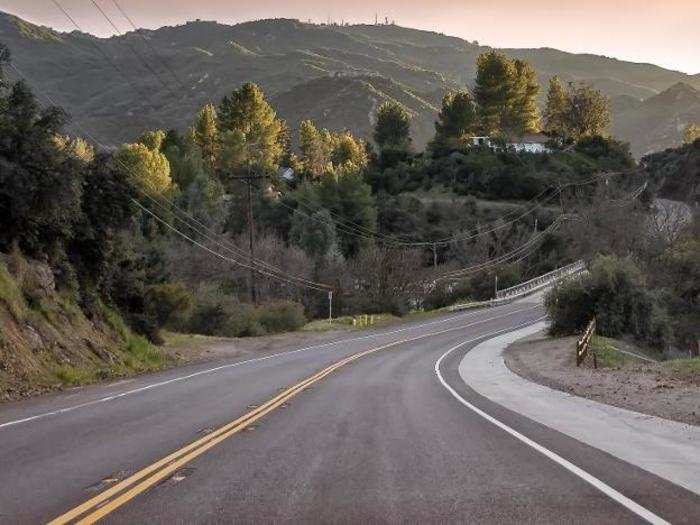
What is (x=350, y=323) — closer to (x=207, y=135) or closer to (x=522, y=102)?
(x=207, y=135)

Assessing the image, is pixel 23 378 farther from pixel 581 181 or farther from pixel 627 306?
pixel 581 181

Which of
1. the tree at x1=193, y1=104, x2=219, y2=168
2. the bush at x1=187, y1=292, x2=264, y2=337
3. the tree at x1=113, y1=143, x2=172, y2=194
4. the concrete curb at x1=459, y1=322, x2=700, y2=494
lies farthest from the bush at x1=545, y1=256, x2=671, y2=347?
the tree at x1=193, y1=104, x2=219, y2=168

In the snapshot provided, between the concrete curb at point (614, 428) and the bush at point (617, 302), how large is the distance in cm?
1610

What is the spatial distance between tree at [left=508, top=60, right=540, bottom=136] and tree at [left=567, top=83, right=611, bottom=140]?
8.52 metres

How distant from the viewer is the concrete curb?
30.1 feet

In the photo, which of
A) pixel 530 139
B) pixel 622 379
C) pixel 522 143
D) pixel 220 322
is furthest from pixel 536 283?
pixel 622 379

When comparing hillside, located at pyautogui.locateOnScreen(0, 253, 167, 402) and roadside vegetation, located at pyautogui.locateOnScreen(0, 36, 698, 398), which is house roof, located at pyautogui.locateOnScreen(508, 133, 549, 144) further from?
hillside, located at pyautogui.locateOnScreen(0, 253, 167, 402)

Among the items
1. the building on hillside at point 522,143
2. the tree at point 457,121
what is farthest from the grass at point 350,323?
the tree at point 457,121

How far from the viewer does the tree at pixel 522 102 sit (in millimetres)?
142375

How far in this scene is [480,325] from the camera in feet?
194

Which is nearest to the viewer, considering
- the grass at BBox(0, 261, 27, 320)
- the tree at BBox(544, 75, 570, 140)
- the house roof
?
the grass at BBox(0, 261, 27, 320)

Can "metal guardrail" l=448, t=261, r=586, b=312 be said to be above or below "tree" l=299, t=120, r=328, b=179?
below

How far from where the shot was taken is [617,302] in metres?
37.9

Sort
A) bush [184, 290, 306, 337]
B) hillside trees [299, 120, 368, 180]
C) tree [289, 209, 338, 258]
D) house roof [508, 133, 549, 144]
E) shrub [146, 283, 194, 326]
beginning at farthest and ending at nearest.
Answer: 1. hillside trees [299, 120, 368, 180]
2. house roof [508, 133, 549, 144]
3. tree [289, 209, 338, 258]
4. bush [184, 290, 306, 337]
5. shrub [146, 283, 194, 326]
